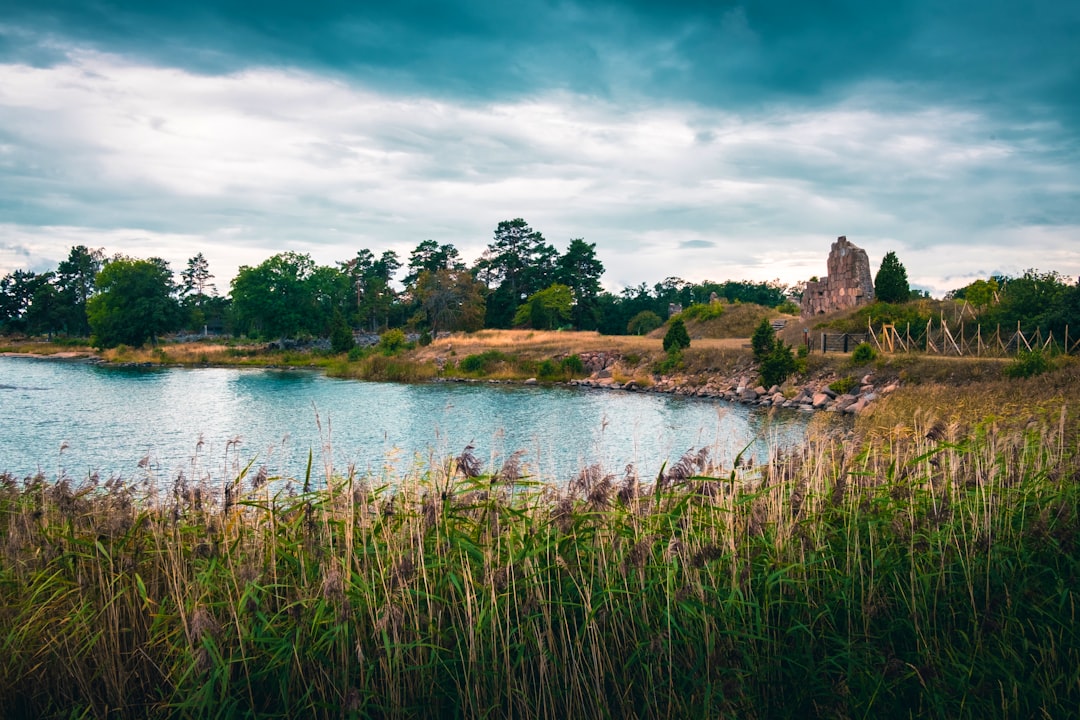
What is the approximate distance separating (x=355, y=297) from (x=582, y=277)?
34.8 m

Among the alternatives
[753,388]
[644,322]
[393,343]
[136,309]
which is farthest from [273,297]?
[753,388]

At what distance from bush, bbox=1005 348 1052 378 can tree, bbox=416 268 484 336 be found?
161ft

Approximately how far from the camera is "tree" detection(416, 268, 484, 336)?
66938 mm

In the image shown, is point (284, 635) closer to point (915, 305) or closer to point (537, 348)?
point (915, 305)

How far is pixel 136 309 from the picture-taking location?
69.8 m

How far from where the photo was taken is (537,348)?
175 feet

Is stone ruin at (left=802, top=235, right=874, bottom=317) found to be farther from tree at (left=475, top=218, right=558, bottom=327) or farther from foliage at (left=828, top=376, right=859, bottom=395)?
tree at (left=475, top=218, right=558, bottom=327)

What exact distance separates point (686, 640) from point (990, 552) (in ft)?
7.19

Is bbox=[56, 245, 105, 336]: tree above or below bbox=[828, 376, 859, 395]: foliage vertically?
above

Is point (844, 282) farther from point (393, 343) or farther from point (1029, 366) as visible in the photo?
point (393, 343)

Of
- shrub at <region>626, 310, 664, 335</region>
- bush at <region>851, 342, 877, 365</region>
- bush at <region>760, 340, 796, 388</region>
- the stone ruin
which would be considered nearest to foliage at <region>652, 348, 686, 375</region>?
bush at <region>760, 340, 796, 388</region>

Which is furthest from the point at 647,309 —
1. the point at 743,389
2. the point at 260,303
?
the point at 743,389

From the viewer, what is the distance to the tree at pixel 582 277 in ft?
273

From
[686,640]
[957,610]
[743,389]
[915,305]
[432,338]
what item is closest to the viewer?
[686,640]
